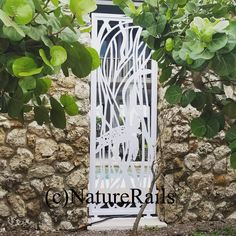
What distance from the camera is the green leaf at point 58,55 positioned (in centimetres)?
122

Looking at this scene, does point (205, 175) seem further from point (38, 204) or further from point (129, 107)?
point (38, 204)

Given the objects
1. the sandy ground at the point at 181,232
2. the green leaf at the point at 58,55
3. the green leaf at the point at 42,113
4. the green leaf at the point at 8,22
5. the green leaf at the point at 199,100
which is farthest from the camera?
the sandy ground at the point at 181,232

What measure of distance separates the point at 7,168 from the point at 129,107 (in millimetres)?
1382

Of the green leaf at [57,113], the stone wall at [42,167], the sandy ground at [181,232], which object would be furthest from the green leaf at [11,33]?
the sandy ground at [181,232]

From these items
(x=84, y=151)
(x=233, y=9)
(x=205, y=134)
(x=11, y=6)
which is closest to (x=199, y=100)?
(x=205, y=134)

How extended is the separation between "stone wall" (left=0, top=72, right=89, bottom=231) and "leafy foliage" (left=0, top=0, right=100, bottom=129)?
242 centimetres

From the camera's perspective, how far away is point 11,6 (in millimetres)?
1132

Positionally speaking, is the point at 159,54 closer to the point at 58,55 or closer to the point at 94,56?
the point at 94,56

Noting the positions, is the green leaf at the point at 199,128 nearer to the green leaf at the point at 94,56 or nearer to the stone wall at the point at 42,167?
the green leaf at the point at 94,56

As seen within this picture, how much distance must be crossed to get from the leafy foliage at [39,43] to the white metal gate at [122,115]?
2745 millimetres

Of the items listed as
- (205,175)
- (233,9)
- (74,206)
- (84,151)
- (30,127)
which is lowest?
(74,206)

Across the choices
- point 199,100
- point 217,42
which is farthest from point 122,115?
point 217,42

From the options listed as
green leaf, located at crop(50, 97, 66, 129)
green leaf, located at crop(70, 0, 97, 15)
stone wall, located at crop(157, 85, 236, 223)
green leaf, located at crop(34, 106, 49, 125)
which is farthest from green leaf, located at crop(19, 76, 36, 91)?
stone wall, located at crop(157, 85, 236, 223)

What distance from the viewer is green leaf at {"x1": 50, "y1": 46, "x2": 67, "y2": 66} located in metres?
1.22
